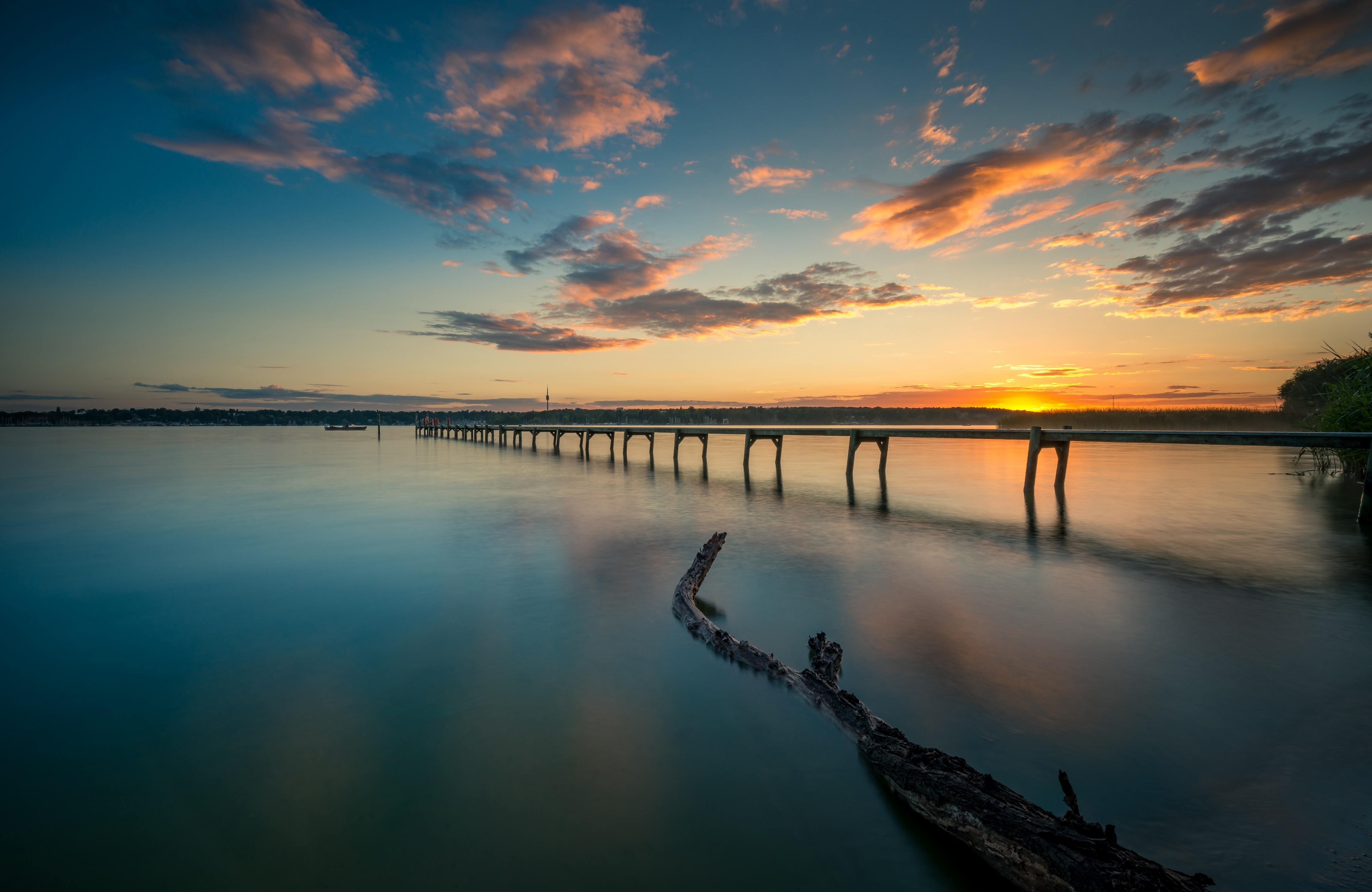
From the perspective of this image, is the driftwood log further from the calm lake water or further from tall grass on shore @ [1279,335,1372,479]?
tall grass on shore @ [1279,335,1372,479]

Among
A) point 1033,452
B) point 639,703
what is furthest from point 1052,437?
point 639,703

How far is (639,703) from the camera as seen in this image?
4902 millimetres

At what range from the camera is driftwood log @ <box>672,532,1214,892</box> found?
2.29 metres

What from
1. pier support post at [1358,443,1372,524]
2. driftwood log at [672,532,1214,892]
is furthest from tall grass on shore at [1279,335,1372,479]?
driftwood log at [672,532,1214,892]

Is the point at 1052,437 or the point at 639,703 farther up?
the point at 1052,437

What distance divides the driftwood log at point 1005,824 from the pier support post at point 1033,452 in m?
15.4

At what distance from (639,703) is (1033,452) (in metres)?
16.9

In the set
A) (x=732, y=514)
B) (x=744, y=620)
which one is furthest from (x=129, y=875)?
(x=732, y=514)

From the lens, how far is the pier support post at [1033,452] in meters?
16.7

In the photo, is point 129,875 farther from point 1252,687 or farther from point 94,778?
point 1252,687

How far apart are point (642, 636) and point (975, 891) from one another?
419cm

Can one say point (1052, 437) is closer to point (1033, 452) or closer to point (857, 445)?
point (1033, 452)

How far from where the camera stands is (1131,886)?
2195 millimetres

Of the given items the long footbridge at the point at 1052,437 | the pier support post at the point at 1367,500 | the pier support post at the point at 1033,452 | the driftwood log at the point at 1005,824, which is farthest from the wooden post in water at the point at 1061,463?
the driftwood log at the point at 1005,824
